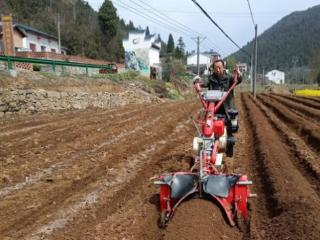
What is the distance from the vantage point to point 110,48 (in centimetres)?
7388

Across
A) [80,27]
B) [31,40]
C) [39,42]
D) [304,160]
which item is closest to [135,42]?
[80,27]

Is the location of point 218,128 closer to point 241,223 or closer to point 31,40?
point 241,223

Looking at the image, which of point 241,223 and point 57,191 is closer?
point 241,223

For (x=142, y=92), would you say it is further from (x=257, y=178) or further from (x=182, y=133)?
(x=257, y=178)

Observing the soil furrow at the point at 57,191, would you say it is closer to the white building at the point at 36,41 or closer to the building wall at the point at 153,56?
the white building at the point at 36,41

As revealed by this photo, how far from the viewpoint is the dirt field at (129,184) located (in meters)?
5.17

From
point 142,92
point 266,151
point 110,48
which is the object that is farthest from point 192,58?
point 266,151

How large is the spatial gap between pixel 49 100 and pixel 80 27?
59313 mm

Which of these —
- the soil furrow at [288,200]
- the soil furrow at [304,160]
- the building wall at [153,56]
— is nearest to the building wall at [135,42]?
the building wall at [153,56]

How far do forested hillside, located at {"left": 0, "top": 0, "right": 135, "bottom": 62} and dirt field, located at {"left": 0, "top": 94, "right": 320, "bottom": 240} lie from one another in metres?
55.8

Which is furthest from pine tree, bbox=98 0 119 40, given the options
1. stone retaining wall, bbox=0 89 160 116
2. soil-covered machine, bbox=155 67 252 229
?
soil-covered machine, bbox=155 67 252 229

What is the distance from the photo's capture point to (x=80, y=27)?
77000 mm

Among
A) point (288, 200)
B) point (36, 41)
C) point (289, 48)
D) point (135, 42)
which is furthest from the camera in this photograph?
point (289, 48)

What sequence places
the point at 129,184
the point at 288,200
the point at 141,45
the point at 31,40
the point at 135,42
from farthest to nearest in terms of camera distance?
the point at 135,42, the point at 141,45, the point at 31,40, the point at 129,184, the point at 288,200
